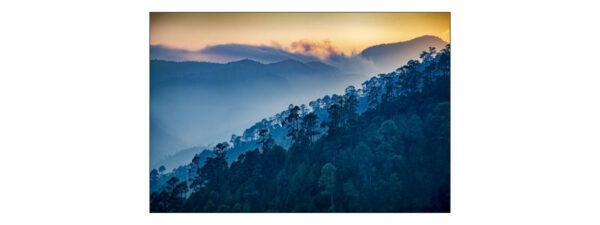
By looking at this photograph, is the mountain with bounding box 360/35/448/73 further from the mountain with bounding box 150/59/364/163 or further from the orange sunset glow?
the mountain with bounding box 150/59/364/163

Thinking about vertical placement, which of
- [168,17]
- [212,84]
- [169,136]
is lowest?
[169,136]

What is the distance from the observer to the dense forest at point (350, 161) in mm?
8547

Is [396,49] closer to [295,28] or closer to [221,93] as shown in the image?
[295,28]

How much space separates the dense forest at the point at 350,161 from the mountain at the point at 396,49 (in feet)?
0.28

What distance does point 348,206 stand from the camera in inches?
337

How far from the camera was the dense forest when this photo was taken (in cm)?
855

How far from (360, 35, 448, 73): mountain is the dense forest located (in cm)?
9

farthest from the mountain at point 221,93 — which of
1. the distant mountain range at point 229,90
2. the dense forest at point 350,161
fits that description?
the dense forest at point 350,161

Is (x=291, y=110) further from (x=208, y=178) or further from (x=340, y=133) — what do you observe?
(x=208, y=178)

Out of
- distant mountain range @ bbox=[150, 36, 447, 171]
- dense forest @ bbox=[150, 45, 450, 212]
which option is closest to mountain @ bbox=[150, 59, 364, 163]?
distant mountain range @ bbox=[150, 36, 447, 171]

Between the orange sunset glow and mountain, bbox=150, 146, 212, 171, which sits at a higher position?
the orange sunset glow

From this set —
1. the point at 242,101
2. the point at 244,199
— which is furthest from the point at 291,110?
the point at 244,199

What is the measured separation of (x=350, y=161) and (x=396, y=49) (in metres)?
1.30

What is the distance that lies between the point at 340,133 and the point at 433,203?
124 centimetres
